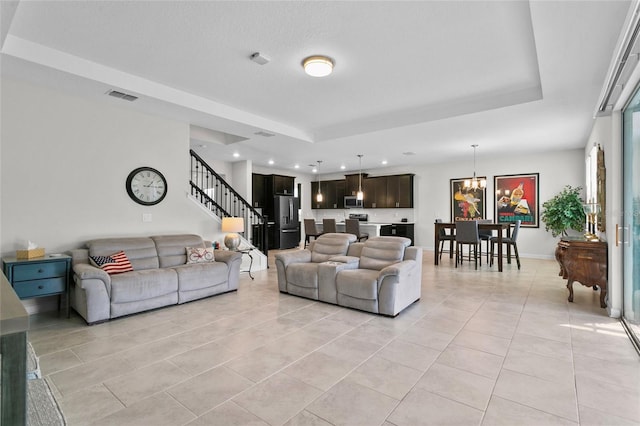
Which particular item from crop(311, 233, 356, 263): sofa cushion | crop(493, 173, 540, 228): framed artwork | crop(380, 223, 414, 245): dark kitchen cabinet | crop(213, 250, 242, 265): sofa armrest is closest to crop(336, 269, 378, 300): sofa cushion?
crop(311, 233, 356, 263): sofa cushion

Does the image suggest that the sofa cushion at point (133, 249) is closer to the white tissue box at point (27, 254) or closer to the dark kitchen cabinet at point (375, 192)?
the white tissue box at point (27, 254)

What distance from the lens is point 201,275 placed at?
4363 mm

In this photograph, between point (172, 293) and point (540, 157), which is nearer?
point (172, 293)

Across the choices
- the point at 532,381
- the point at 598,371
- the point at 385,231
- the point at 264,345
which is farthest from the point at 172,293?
the point at 385,231

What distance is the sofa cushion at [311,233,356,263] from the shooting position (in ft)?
16.1

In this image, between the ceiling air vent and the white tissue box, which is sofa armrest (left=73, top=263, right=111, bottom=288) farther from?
the ceiling air vent

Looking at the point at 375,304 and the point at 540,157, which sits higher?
the point at 540,157

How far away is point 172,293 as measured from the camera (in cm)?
409

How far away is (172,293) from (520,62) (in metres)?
4.81

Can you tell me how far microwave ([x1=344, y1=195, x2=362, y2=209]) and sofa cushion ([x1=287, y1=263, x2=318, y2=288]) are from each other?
20.1 ft

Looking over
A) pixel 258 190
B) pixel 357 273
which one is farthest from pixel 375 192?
pixel 357 273

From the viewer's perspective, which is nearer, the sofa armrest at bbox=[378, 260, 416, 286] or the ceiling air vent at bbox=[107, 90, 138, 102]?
the sofa armrest at bbox=[378, 260, 416, 286]

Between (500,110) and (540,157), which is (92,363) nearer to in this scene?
(500,110)

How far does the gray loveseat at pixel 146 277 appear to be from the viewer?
3.46 meters
